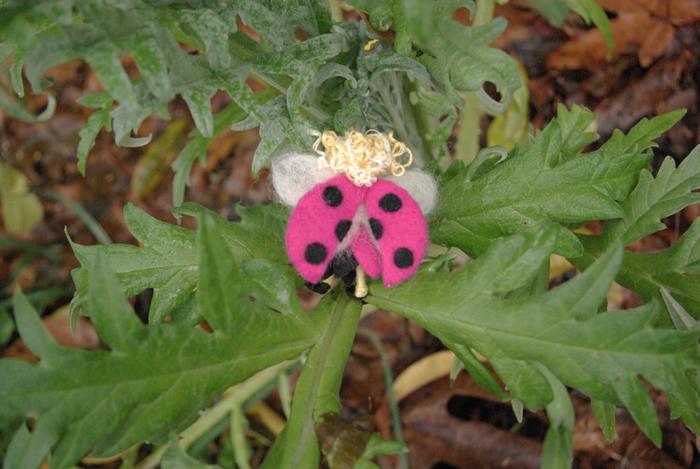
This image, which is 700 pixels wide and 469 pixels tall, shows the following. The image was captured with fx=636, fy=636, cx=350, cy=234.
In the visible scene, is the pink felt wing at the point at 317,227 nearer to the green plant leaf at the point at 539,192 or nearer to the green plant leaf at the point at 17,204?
the green plant leaf at the point at 539,192

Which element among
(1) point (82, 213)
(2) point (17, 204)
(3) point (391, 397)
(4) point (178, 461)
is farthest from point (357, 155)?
(2) point (17, 204)

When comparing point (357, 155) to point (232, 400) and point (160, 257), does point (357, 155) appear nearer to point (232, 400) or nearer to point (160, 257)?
point (160, 257)

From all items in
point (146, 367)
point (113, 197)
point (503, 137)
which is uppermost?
point (146, 367)

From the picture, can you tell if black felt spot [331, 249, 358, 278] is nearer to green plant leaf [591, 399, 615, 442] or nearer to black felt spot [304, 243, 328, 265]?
black felt spot [304, 243, 328, 265]

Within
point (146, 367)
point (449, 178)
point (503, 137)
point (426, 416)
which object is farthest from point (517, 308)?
point (503, 137)

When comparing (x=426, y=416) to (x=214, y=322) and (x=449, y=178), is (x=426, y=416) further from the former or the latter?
(x=214, y=322)

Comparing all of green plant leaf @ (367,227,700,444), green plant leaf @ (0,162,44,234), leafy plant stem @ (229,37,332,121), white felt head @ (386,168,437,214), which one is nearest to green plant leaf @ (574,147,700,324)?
green plant leaf @ (367,227,700,444)
